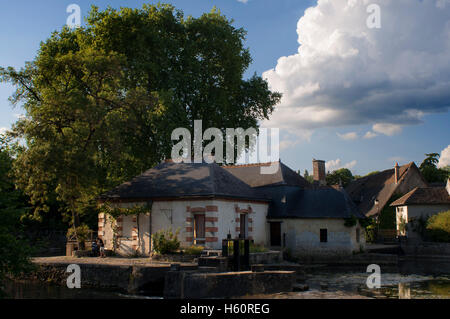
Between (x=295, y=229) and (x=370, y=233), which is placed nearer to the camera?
(x=295, y=229)

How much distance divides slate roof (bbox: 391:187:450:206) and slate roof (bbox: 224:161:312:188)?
424 inches

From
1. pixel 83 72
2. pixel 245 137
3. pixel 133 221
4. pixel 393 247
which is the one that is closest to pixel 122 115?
pixel 83 72

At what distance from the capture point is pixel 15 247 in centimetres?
1088

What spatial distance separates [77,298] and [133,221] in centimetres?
807

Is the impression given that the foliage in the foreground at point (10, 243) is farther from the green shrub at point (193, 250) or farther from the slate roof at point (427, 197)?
the slate roof at point (427, 197)

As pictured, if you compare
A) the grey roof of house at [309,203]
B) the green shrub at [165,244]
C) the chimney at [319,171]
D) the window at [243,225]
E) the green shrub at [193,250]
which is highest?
the chimney at [319,171]

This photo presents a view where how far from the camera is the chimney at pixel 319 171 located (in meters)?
38.2

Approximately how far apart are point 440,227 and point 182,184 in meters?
22.2

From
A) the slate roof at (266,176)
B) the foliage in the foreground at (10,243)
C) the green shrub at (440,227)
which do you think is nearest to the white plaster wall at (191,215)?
the slate roof at (266,176)

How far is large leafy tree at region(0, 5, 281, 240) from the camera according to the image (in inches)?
Answer: 944

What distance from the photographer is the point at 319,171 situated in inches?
1508

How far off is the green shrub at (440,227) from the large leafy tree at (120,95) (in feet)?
52.7

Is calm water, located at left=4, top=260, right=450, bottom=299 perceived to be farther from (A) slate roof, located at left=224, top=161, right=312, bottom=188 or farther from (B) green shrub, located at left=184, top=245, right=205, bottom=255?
(A) slate roof, located at left=224, top=161, right=312, bottom=188
